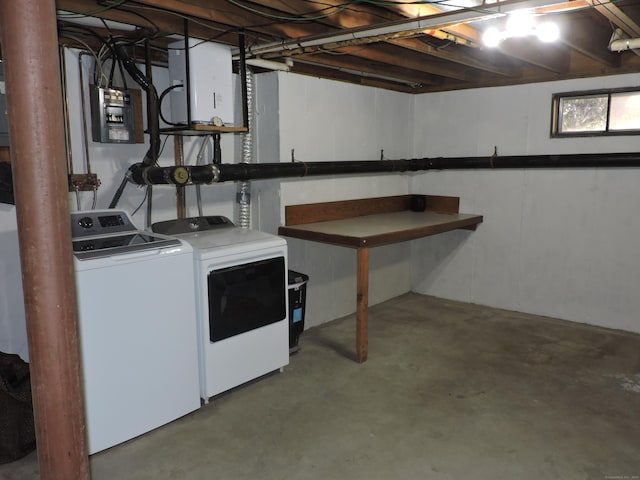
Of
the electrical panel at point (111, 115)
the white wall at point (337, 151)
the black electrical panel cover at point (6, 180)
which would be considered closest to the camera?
the black electrical panel cover at point (6, 180)

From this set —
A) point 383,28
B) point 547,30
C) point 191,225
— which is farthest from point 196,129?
point 547,30

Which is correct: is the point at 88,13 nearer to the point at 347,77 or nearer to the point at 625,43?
the point at 347,77

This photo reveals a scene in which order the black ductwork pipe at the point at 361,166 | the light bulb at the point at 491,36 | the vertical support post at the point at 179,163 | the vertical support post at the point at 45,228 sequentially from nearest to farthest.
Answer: the vertical support post at the point at 45,228
the light bulb at the point at 491,36
the black ductwork pipe at the point at 361,166
the vertical support post at the point at 179,163

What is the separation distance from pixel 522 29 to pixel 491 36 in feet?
0.74

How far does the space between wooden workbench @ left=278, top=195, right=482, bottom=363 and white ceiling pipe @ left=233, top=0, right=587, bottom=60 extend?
A: 51.0 inches

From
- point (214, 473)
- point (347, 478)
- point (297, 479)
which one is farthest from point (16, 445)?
point (347, 478)

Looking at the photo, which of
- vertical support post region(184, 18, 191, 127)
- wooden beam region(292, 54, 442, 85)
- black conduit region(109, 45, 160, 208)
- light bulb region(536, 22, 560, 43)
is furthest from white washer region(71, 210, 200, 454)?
light bulb region(536, 22, 560, 43)

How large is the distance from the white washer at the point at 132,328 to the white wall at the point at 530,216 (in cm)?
317

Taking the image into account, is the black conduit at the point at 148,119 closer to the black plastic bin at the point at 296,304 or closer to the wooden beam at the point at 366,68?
the wooden beam at the point at 366,68

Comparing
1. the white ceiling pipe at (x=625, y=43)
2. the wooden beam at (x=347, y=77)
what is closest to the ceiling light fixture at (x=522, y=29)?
the white ceiling pipe at (x=625, y=43)

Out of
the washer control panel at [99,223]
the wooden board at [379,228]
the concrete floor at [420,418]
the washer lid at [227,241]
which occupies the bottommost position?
the concrete floor at [420,418]

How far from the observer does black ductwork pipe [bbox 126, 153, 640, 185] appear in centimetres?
321

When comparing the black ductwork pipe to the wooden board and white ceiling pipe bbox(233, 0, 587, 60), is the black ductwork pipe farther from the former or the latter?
white ceiling pipe bbox(233, 0, 587, 60)

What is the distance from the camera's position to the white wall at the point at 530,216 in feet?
14.1
